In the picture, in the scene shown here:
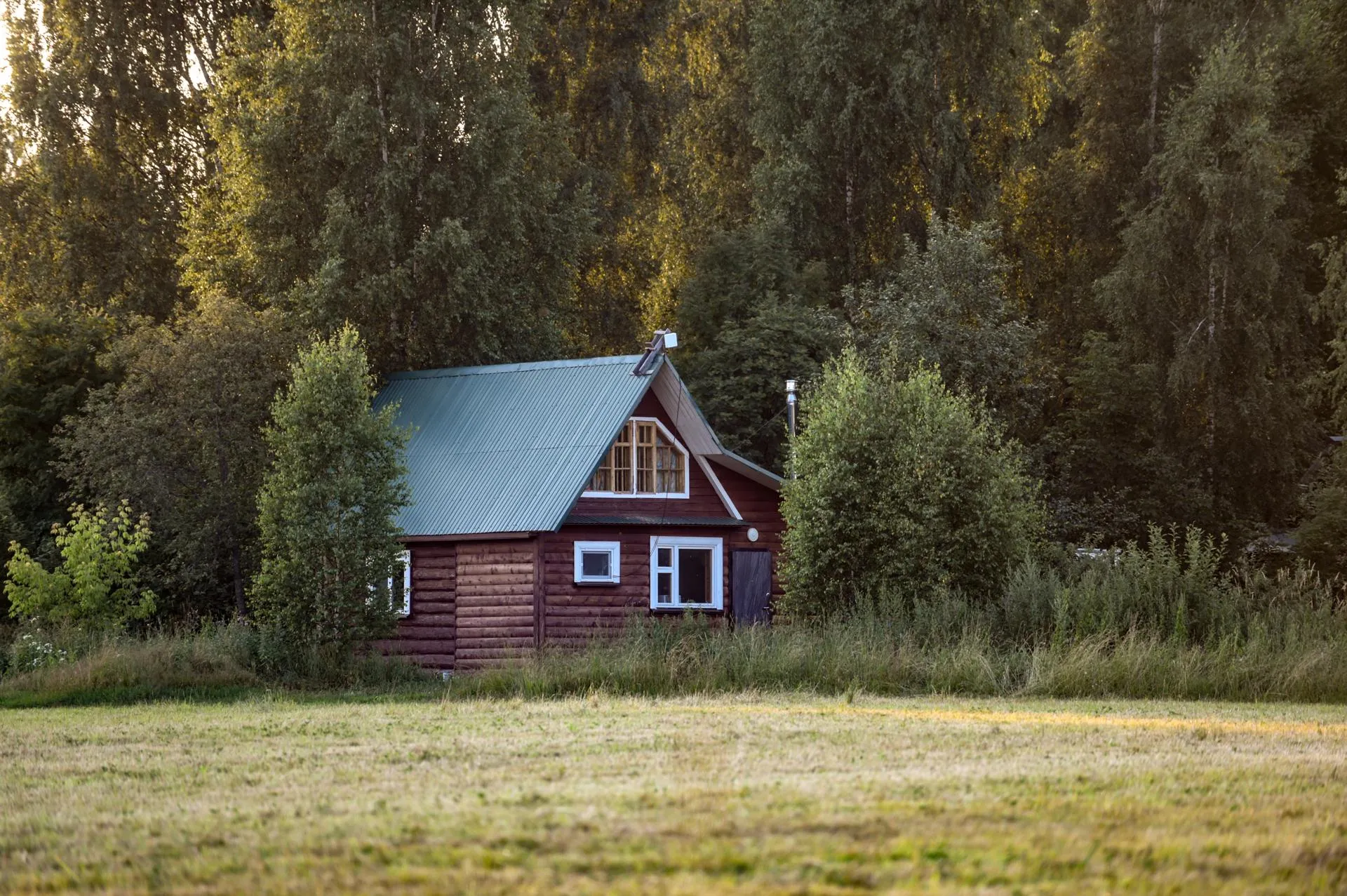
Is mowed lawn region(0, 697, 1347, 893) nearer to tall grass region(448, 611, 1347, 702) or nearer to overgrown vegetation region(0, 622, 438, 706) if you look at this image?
tall grass region(448, 611, 1347, 702)

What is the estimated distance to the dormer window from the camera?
1332 inches

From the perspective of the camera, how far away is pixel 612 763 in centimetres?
1235

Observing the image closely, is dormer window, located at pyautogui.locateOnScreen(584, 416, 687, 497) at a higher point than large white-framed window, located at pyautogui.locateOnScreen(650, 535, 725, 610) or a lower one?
higher

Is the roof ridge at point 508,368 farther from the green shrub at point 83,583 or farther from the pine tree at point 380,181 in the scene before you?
the green shrub at point 83,583

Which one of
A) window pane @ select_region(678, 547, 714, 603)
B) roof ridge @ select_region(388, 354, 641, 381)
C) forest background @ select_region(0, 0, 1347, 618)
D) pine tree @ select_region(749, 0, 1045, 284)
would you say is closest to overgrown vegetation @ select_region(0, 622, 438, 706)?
forest background @ select_region(0, 0, 1347, 618)

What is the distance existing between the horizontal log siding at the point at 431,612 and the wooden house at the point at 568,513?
1.0 inches

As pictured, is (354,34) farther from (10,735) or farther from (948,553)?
(10,735)

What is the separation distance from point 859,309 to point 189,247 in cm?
1645

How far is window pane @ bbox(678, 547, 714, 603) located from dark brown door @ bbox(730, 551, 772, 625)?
49 centimetres

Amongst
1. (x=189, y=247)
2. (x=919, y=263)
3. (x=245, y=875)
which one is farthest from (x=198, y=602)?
(x=245, y=875)

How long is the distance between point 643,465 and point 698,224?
19.1m

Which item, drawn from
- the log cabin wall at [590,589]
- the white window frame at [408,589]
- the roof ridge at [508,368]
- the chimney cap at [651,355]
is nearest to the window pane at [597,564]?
the log cabin wall at [590,589]

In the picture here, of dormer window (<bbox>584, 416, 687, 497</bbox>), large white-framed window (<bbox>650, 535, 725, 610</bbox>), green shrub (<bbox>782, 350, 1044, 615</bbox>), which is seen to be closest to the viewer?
green shrub (<bbox>782, 350, 1044, 615</bbox>)

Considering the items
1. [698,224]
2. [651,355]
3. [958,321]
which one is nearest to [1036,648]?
[651,355]
